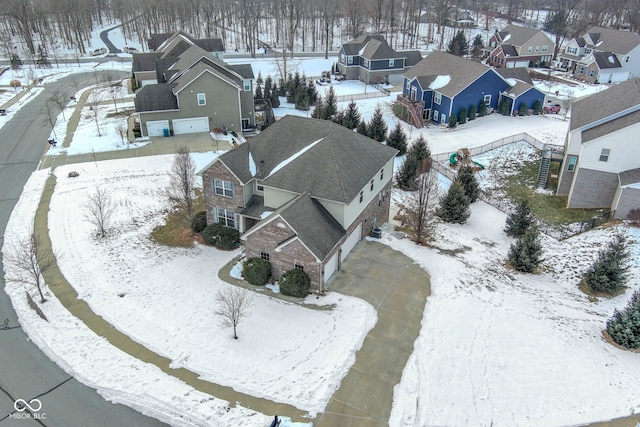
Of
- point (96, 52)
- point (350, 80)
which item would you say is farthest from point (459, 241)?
point (96, 52)

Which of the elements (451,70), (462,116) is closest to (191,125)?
(462,116)

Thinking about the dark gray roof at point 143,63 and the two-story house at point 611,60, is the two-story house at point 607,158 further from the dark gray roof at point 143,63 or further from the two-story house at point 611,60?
the dark gray roof at point 143,63

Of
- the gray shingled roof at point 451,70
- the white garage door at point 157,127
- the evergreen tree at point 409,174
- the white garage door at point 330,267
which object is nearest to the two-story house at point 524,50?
the gray shingled roof at point 451,70

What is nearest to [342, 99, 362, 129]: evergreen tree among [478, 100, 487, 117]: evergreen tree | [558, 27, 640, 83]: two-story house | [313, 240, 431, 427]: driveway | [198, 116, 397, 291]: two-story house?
[478, 100, 487, 117]: evergreen tree

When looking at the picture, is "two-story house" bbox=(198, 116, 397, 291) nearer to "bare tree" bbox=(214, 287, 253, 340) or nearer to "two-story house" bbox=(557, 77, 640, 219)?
"bare tree" bbox=(214, 287, 253, 340)

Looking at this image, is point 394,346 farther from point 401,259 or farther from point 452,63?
point 452,63

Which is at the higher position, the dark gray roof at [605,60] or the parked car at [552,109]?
the dark gray roof at [605,60]
